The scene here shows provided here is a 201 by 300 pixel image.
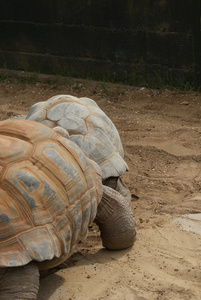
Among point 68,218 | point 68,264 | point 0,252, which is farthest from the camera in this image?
point 68,264

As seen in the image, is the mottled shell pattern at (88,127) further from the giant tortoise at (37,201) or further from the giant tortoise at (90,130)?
the giant tortoise at (37,201)

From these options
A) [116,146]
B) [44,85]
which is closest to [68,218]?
[116,146]

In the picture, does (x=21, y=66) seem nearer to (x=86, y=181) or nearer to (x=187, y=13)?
(x=187, y=13)

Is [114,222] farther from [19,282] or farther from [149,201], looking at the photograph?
Answer: [19,282]

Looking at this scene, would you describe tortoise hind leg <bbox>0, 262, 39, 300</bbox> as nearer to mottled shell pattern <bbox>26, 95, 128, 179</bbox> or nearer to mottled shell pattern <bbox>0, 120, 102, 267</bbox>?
mottled shell pattern <bbox>0, 120, 102, 267</bbox>

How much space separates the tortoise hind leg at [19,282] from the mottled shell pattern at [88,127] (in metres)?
1.37

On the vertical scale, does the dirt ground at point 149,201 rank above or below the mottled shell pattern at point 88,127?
below

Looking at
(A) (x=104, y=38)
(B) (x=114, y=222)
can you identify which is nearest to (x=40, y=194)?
(B) (x=114, y=222)

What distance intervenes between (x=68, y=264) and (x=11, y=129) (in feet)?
3.26

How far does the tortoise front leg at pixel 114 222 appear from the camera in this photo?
339cm

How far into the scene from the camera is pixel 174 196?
429 centimetres

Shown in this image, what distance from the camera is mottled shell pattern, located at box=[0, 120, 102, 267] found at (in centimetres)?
258

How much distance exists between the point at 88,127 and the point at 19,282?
166 cm

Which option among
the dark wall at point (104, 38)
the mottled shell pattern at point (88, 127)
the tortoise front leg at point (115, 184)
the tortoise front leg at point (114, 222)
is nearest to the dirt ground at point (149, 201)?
the tortoise front leg at point (114, 222)
